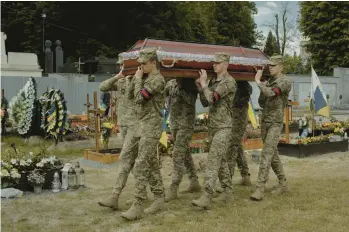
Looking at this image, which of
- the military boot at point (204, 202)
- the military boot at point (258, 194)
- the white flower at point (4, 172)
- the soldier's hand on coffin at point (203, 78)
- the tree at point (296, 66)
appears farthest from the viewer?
the tree at point (296, 66)

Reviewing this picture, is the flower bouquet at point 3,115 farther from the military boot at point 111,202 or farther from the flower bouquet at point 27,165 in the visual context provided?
the military boot at point 111,202

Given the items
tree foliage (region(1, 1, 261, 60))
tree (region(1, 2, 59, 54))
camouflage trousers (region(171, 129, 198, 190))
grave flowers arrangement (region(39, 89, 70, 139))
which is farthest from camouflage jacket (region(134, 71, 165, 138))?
tree (region(1, 2, 59, 54))

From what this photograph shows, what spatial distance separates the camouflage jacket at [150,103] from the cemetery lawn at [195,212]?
1167mm

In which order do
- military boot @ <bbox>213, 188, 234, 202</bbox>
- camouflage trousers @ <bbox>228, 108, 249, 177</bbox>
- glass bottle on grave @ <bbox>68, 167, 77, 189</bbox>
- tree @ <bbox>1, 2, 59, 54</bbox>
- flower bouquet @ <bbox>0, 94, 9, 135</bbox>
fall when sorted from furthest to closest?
tree @ <bbox>1, 2, 59, 54</bbox> < flower bouquet @ <bbox>0, 94, 9, 135</bbox> < glass bottle on grave @ <bbox>68, 167, 77, 189</bbox> < camouflage trousers @ <bbox>228, 108, 249, 177</bbox> < military boot @ <bbox>213, 188, 234, 202</bbox>

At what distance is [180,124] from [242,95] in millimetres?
1282

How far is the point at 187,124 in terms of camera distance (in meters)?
6.99

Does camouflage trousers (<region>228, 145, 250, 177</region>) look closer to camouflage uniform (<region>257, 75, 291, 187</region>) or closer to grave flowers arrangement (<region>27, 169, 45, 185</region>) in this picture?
camouflage uniform (<region>257, 75, 291, 187</region>)

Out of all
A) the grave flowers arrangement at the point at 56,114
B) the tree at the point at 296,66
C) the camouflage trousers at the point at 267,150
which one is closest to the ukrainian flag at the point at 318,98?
the camouflage trousers at the point at 267,150

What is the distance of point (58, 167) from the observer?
8008 millimetres

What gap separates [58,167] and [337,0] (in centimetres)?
3297

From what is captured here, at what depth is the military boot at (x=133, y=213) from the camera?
5762 mm

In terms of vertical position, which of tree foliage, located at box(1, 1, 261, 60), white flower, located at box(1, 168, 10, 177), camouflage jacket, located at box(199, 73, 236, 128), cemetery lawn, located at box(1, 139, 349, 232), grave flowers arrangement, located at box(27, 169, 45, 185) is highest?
tree foliage, located at box(1, 1, 261, 60)

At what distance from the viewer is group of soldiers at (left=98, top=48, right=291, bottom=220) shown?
592 cm

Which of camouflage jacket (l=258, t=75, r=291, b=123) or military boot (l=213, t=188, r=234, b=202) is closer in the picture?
military boot (l=213, t=188, r=234, b=202)
